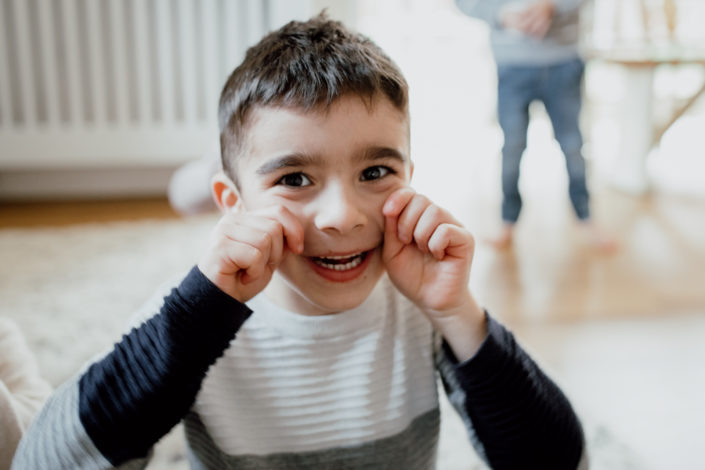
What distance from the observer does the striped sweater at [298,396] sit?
581mm

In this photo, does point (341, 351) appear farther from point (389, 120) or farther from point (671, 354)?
point (671, 354)

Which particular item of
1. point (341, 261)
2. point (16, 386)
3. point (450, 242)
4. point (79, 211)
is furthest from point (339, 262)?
point (79, 211)

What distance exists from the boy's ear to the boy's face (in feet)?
0.10

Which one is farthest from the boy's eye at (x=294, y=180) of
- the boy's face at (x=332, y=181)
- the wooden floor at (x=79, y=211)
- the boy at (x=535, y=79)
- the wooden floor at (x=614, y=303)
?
the wooden floor at (x=79, y=211)

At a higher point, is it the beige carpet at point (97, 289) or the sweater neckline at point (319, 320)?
the sweater neckline at point (319, 320)

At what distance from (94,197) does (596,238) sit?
1613 millimetres

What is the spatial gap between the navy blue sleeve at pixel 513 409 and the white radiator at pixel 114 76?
1783 millimetres

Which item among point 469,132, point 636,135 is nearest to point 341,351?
point 636,135

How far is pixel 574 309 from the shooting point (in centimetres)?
154

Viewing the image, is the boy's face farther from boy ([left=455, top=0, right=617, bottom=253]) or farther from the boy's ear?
boy ([left=455, top=0, right=617, bottom=253])

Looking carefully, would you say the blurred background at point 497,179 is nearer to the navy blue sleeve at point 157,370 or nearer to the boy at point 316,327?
the boy at point 316,327

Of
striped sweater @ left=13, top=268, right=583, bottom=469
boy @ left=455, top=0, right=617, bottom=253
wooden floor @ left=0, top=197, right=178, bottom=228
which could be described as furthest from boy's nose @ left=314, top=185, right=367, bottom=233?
wooden floor @ left=0, top=197, right=178, bottom=228

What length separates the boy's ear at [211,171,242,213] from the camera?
71cm

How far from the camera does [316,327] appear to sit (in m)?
0.68
